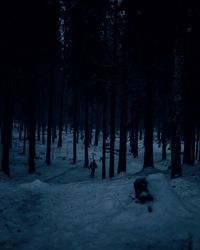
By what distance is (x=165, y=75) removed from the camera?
58.0 feet

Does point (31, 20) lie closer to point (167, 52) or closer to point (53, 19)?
point (53, 19)

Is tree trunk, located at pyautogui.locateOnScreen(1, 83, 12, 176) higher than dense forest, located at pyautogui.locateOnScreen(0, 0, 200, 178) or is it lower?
lower

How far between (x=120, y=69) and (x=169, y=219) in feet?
39.6

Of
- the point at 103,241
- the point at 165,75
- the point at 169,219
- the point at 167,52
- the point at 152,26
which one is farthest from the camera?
the point at 165,75

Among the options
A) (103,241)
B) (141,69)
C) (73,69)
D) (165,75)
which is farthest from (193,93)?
(103,241)

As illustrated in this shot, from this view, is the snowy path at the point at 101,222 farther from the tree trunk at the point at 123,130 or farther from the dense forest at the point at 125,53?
the tree trunk at the point at 123,130

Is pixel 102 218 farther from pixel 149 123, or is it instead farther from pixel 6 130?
pixel 6 130

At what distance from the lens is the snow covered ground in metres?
6.06

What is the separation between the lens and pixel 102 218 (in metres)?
7.75

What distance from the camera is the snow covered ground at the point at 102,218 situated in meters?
6.06

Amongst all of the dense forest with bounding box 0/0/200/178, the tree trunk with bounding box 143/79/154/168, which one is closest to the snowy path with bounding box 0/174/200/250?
the dense forest with bounding box 0/0/200/178

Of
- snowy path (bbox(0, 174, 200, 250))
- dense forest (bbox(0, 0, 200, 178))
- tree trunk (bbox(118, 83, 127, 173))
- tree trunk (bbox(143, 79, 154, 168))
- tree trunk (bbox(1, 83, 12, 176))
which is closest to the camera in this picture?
snowy path (bbox(0, 174, 200, 250))

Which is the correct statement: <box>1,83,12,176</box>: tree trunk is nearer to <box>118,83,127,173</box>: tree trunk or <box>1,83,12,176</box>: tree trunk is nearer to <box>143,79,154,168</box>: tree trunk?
<box>118,83,127,173</box>: tree trunk

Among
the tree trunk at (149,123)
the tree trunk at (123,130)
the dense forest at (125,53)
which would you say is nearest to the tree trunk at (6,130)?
the dense forest at (125,53)
